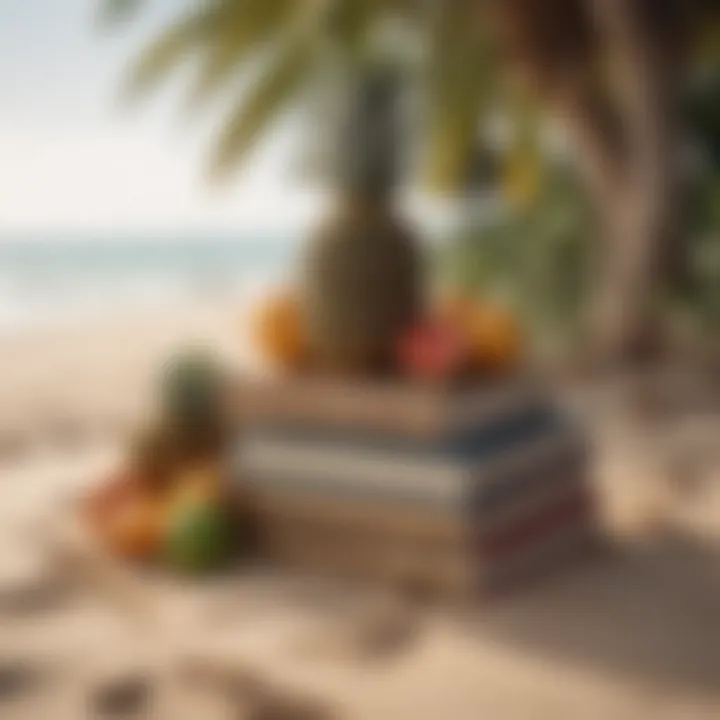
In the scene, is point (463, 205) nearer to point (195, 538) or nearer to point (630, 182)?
point (630, 182)

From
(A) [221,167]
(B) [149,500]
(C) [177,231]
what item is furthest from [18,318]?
(B) [149,500]

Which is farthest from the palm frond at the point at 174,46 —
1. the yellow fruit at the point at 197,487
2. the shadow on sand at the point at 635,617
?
the shadow on sand at the point at 635,617

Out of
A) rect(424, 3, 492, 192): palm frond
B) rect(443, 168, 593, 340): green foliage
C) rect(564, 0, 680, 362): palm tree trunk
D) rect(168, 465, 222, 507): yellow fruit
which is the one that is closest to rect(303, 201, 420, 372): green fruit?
rect(168, 465, 222, 507): yellow fruit

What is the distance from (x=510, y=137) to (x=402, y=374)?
0.75 meters

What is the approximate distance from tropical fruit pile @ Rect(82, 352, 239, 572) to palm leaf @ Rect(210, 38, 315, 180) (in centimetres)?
28

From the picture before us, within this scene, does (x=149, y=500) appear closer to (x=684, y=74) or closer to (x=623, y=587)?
(x=623, y=587)

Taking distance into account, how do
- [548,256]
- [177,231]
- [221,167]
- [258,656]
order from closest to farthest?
[258,656]
[221,167]
[177,231]
[548,256]

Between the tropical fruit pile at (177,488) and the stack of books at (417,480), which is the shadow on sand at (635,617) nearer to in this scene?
the stack of books at (417,480)

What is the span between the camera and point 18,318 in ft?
5.42

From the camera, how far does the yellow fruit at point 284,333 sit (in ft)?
3.11

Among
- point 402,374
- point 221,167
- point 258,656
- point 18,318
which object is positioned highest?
point 18,318

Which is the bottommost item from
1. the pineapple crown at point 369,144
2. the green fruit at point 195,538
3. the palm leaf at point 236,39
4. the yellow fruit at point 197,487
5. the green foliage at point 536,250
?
the green fruit at point 195,538

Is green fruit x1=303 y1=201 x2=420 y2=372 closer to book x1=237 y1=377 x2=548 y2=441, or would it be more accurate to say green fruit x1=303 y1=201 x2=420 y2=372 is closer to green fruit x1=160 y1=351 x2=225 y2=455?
book x1=237 y1=377 x2=548 y2=441

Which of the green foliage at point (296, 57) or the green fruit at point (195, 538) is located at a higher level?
the green foliage at point (296, 57)
